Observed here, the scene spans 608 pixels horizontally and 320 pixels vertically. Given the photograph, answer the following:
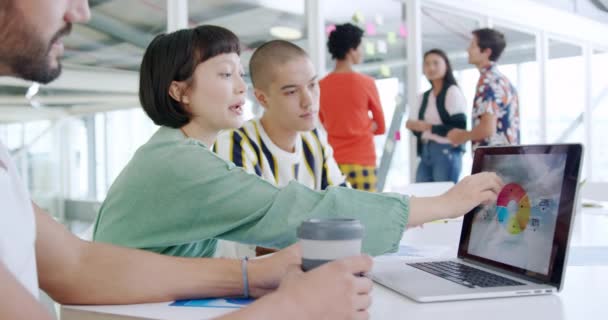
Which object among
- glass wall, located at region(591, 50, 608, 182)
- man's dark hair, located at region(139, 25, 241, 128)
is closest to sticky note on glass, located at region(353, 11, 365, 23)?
man's dark hair, located at region(139, 25, 241, 128)

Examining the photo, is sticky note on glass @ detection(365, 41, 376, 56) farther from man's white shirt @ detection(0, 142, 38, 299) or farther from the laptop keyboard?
man's white shirt @ detection(0, 142, 38, 299)

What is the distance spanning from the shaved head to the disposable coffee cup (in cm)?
148

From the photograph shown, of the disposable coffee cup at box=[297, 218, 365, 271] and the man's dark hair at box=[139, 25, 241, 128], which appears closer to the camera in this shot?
the disposable coffee cup at box=[297, 218, 365, 271]

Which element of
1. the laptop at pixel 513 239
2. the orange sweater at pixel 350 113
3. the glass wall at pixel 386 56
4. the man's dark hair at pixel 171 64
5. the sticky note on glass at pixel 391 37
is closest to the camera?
the laptop at pixel 513 239

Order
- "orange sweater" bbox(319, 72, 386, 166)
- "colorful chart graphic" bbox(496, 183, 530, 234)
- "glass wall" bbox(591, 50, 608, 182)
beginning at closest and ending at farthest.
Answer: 1. "colorful chart graphic" bbox(496, 183, 530, 234)
2. "orange sweater" bbox(319, 72, 386, 166)
3. "glass wall" bbox(591, 50, 608, 182)

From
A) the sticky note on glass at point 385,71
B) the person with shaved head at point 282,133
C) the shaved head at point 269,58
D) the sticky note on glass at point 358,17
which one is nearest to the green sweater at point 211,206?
the person with shaved head at point 282,133

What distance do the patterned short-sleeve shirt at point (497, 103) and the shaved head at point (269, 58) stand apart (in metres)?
1.64

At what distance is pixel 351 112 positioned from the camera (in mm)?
3621

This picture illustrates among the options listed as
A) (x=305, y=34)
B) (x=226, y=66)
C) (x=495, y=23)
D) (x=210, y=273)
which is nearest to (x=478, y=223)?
(x=210, y=273)

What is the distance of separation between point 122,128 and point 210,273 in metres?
3.00

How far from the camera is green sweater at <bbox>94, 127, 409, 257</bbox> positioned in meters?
1.03

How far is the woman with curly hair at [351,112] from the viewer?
3631 millimetres

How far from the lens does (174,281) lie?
96 cm

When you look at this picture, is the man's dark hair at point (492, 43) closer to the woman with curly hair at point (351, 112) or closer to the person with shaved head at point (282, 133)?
the woman with curly hair at point (351, 112)
